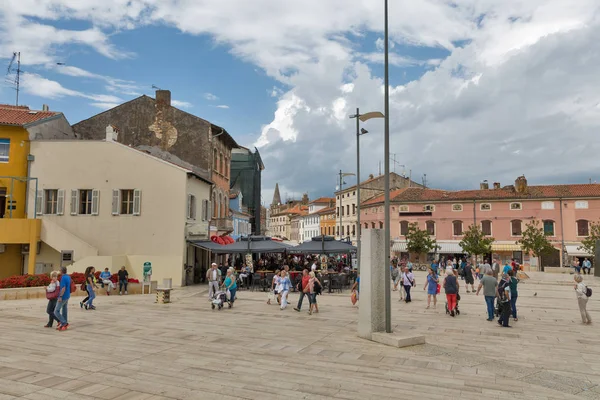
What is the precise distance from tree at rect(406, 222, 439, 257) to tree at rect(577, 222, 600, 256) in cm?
1360

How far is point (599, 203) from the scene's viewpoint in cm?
4628

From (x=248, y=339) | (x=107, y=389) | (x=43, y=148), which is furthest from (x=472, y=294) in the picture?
(x=43, y=148)

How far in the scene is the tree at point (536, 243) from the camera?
42906 mm

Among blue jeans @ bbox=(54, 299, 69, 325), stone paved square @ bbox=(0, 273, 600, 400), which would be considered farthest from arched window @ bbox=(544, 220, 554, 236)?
blue jeans @ bbox=(54, 299, 69, 325)

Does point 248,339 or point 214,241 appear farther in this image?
point 214,241

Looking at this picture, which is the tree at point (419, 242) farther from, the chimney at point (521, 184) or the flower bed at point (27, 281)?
the flower bed at point (27, 281)

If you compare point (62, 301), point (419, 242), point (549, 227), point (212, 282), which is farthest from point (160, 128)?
point (549, 227)

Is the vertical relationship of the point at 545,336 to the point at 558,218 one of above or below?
below

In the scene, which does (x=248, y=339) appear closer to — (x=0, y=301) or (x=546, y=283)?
(x=0, y=301)

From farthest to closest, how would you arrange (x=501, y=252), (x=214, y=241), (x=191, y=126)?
1. (x=501, y=252)
2. (x=191, y=126)
3. (x=214, y=241)

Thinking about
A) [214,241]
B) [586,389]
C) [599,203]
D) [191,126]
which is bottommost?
[586,389]

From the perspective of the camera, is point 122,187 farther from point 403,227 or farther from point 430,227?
point 430,227

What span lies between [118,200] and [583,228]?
148ft

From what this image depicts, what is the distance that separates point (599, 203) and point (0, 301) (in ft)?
169
